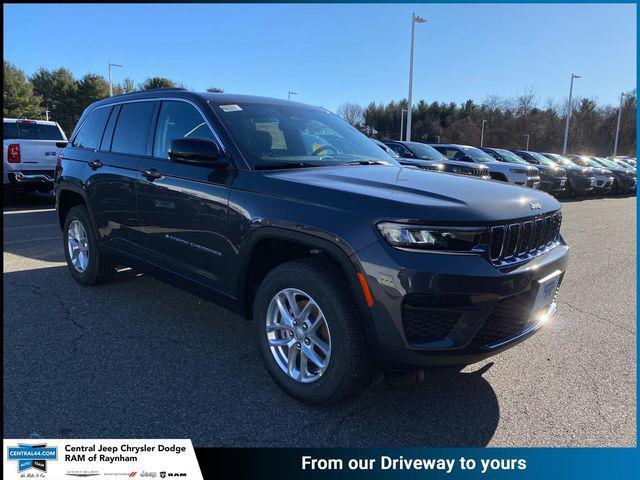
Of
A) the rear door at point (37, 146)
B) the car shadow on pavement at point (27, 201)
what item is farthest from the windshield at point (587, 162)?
the car shadow on pavement at point (27, 201)

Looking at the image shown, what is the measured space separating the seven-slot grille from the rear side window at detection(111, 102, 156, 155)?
292 centimetres

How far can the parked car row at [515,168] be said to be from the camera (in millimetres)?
12445

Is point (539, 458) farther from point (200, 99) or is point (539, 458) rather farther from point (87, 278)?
point (87, 278)

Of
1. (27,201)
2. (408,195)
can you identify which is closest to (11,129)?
(27,201)

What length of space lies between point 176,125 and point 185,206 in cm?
75

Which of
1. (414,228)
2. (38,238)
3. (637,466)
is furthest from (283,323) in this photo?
(38,238)

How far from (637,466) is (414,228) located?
1759 millimetres

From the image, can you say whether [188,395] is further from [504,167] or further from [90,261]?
[504,167]

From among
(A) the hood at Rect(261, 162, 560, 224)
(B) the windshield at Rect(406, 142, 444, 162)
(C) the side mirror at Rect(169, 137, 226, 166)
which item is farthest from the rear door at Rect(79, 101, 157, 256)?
(B) the windshield at Rect(406, 142, 444, 162)

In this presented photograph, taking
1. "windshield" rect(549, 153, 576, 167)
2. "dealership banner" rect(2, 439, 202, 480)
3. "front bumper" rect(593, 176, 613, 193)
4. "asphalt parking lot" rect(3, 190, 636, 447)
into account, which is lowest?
"dealership banner" rect(2, 439, 202, 480)

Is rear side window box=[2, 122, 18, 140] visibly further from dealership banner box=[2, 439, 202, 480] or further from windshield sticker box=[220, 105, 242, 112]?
dealership banner box=[2, 439, 202, 480]

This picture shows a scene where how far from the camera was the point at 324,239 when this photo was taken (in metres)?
2.57

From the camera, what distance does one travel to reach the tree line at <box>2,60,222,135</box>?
51656 millimetres

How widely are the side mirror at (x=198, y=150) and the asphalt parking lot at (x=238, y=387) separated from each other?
1.43 meters
